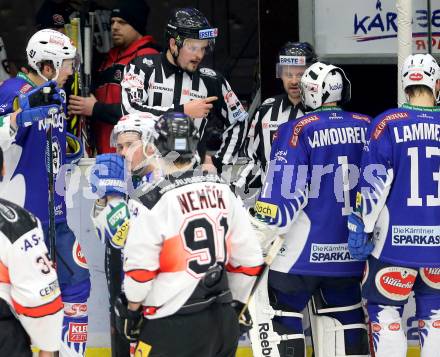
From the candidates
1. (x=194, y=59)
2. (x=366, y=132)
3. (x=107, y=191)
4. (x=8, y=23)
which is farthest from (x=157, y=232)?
(x=8, y=23)

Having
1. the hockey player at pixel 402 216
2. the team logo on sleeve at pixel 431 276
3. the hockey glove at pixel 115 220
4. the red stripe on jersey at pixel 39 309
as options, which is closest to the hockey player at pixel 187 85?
the hockey glove at pixel 115 220

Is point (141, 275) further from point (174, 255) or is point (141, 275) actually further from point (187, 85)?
point (187, 85)

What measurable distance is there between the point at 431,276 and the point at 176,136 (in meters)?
1.70

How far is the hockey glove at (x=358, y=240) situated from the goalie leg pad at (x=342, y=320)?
28 cm

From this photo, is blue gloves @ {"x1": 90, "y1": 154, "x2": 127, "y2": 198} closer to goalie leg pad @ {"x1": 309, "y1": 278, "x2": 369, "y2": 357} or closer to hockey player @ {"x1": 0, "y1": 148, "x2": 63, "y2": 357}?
goalie leg pad @ {"x1": 309, "y1": 278, "x2": 369, "y2": 357}

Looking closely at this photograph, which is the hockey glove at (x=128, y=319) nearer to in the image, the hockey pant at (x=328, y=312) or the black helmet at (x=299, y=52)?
the hockey pant at (x=328, y=312)

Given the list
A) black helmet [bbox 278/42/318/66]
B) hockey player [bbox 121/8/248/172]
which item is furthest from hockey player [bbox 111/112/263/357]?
black helmet [bbox 278/42/318/66]

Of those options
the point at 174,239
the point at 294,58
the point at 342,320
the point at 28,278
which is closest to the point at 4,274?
the point at 28,278

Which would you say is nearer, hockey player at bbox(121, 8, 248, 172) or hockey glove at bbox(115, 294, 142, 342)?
hockey glove at bbox(115, 294, 142, 342)

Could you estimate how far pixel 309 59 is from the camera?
7.30 meters

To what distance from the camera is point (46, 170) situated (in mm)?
6812

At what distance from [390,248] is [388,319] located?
0.35m

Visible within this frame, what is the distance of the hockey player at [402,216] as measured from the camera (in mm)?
6355

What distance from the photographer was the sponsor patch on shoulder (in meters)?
6.65
